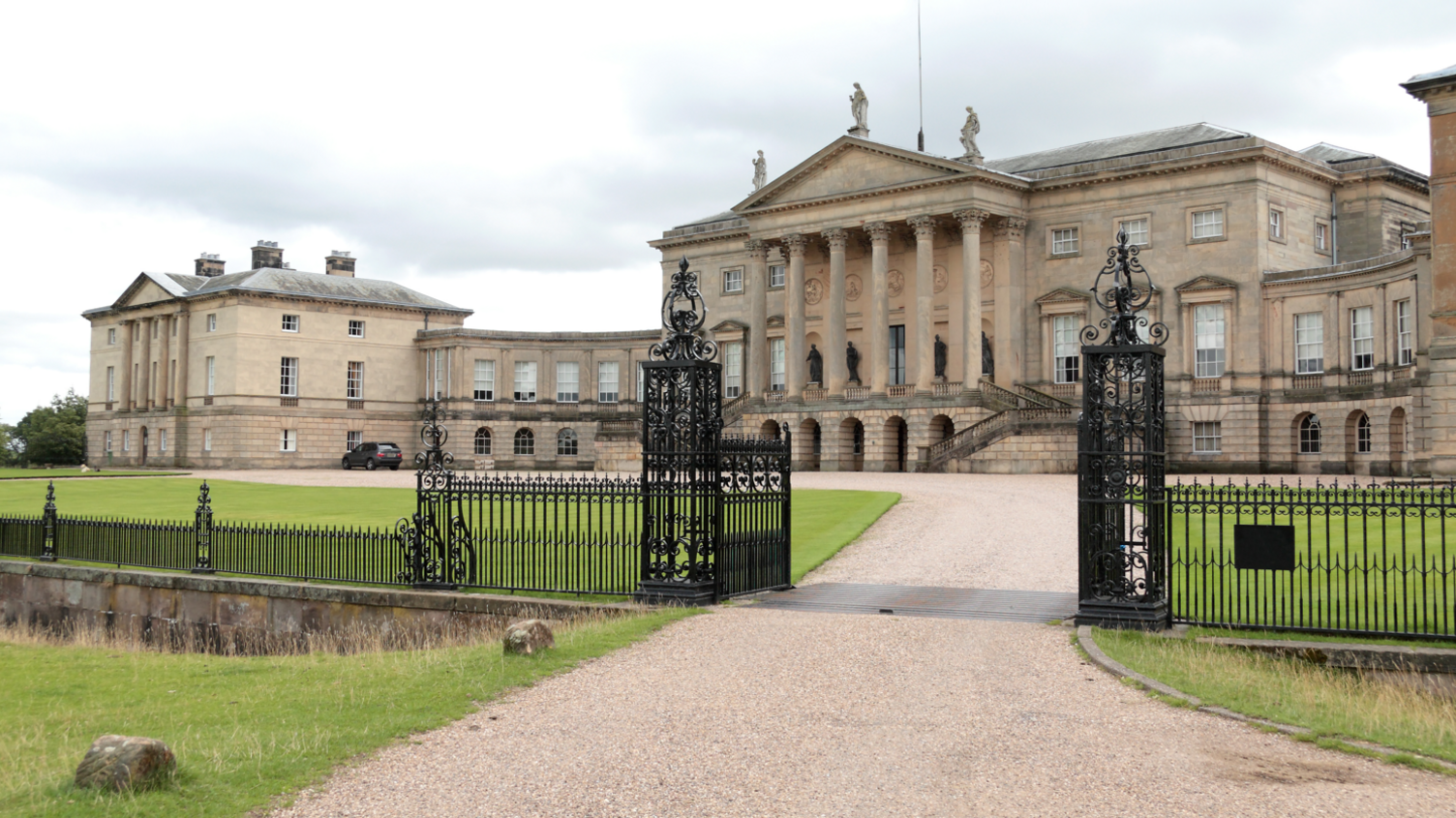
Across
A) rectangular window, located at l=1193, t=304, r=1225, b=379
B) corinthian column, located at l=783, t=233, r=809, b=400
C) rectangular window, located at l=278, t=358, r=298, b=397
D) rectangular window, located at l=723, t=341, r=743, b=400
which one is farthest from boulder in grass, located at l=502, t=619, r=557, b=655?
rectangular window, located at l=278, t=358, r=298, b=397

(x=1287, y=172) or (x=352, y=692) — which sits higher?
(x=1287, y=172)

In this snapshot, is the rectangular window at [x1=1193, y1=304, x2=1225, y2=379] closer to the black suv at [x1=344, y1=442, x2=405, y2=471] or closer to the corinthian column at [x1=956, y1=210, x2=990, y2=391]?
the corinthian column at [x1=956, y1=210, x2=990, y2=391]

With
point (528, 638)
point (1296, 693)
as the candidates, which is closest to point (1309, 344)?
point (1296, 693)

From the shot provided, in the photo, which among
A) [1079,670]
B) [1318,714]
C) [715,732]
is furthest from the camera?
[1079,670]

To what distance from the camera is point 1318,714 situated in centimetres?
919

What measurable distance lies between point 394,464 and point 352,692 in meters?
53.1

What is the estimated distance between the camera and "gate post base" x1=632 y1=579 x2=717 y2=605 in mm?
14320

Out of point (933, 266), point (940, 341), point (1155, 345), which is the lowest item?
point (1155, 345)

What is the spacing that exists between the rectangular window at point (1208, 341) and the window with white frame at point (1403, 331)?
701 cm

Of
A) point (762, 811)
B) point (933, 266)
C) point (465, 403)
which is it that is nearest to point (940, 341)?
point (933, 266)

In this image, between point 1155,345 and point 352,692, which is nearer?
point 352,692

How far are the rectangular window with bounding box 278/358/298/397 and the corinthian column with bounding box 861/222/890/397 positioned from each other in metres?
31.5

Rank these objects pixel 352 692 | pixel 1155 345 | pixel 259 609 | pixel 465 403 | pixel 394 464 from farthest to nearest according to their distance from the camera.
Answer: pixel 465 403
pixel 394 464
pixel 259 609
pixel 1155 345
pixel 352 692

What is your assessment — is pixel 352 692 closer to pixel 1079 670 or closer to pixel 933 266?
pixel 1079 670
